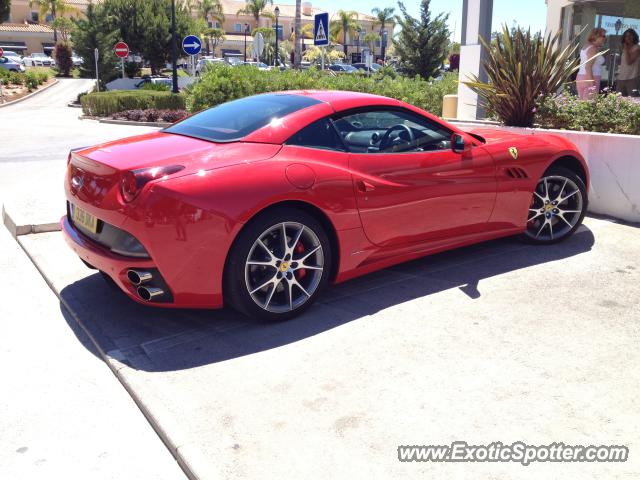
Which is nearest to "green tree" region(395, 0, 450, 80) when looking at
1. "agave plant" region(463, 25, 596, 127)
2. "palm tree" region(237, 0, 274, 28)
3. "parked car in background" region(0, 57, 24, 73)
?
"agave plant" region(463, 25, 596, 127)

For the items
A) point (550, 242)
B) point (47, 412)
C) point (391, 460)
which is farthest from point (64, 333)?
point (550, 242)

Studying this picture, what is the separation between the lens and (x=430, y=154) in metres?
4.77

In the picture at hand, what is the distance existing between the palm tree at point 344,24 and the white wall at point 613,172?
98.2m

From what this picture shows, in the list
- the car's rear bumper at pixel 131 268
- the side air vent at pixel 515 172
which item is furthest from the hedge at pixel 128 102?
the car's rear bumper at pixel 131 268

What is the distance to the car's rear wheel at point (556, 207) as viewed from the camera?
18.4ft

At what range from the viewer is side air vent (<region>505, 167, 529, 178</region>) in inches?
203

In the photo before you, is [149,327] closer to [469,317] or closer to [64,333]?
[64,333]

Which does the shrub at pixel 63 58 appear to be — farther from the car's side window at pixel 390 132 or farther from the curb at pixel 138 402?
the car's side window at pixel 390 132

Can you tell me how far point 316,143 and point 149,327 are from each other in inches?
64.3

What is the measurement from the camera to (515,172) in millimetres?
5219

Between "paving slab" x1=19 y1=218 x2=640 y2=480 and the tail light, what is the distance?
0.91 meters

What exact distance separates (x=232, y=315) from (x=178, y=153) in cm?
114

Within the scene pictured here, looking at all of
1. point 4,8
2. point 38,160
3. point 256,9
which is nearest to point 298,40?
point 38,160

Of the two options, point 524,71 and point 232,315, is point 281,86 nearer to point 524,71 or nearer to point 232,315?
point 524,71
